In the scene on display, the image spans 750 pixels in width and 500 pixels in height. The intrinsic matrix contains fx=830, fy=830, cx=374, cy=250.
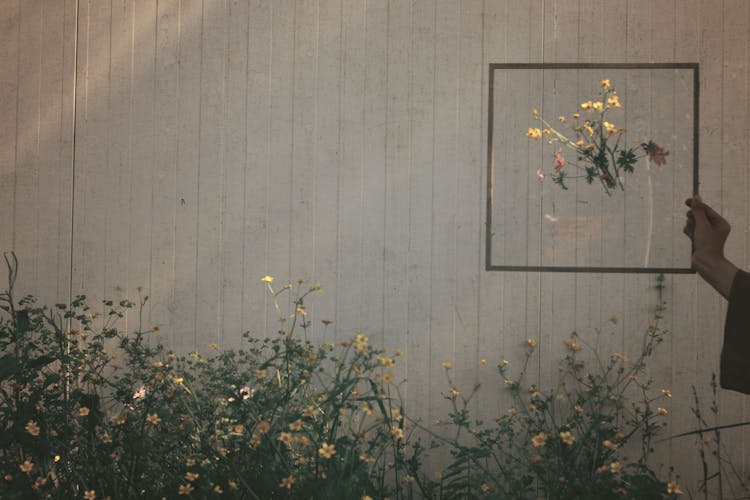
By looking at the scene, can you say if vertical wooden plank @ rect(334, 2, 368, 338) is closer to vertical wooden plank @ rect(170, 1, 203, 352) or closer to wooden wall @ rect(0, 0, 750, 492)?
wooden wall @ rect(0, 0, 750, 492)

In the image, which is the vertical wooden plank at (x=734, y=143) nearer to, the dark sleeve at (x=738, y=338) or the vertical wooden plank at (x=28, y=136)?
the dark sleeve at (x=738, y=338)

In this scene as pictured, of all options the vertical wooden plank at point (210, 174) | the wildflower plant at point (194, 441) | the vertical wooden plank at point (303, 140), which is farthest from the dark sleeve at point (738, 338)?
the vertical wooden plank at point (210, 174)

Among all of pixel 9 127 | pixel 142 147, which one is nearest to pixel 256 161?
pixel 142 147

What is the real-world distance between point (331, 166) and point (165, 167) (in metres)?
0.78

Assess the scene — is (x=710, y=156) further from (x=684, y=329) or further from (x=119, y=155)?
(x=119, y=155)

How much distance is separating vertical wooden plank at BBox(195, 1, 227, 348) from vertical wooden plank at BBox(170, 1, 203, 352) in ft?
0.08

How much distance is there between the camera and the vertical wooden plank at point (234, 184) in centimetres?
385

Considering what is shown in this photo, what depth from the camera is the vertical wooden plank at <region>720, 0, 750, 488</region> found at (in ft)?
11.9

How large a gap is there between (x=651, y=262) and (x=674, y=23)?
1.07 m

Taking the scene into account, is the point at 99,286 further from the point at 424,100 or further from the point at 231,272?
the point at 424,100

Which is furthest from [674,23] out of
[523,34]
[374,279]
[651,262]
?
[374,279]

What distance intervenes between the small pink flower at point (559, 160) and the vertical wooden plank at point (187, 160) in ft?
5.42

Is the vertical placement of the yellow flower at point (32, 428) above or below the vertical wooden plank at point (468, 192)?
below

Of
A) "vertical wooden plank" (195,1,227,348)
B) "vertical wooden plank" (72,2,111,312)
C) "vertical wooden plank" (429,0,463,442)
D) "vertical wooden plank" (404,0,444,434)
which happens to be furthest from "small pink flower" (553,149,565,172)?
"vertical wooden plank" (72,2,111,312)
